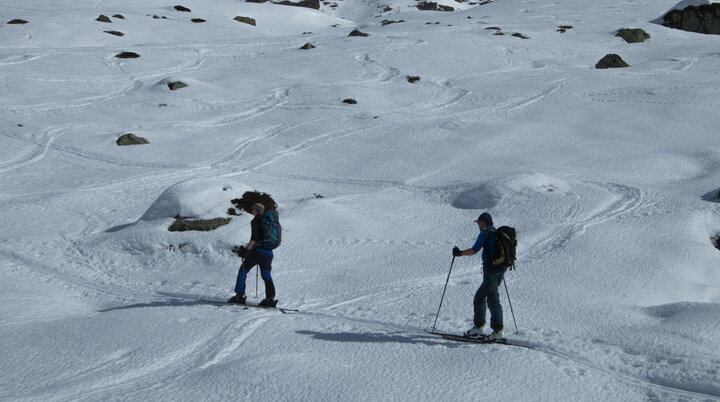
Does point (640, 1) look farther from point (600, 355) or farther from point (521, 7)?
point (600, 355)

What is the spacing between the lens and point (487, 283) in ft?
25.5

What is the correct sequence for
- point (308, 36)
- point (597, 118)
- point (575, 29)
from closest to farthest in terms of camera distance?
point (597, 118)
point (575, 29)
point (308, 36)

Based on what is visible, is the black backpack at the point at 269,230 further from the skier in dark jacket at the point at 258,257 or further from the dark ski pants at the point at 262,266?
the dark ski pants at the point at 262,266

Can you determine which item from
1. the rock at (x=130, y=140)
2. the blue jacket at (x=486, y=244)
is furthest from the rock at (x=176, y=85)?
the blue jacket at (x=486, y=244)

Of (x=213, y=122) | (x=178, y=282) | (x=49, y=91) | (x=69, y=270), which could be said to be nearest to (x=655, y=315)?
(x=178, y=282)

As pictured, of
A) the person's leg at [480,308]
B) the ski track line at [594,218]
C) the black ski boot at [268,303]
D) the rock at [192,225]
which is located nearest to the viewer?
the person's leg at [480,308]

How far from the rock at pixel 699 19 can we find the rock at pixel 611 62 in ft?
45.3

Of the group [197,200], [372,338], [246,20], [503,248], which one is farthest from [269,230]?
[246,20]

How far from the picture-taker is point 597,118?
22000 millimetres

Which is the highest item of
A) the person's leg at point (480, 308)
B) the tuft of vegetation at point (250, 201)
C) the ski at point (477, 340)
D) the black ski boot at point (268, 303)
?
the person's leg at point (480, 308)

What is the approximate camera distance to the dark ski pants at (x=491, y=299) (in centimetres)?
774

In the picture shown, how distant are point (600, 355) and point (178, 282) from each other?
315 inches

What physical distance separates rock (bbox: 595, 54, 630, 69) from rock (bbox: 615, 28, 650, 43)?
7376 millimetres

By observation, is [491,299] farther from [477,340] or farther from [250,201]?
[250,201]
